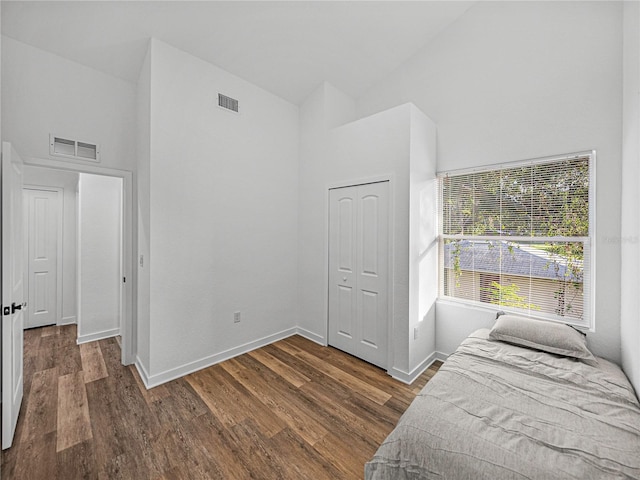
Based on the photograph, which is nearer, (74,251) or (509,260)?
(509,260)

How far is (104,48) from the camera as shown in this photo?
2.48 meters

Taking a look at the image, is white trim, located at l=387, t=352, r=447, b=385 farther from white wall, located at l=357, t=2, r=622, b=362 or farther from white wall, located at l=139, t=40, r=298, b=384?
white wall, located at l=139, t=40, r=298, b=384

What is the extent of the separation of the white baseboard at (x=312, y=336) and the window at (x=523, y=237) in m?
1.52

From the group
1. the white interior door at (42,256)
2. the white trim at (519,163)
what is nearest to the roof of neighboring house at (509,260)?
the white trim at (519,163)

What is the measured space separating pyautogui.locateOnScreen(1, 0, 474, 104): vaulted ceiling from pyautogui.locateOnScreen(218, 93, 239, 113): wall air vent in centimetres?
31

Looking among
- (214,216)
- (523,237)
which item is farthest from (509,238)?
(214,216)

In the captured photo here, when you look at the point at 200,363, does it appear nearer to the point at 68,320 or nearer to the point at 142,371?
the point at 142,371

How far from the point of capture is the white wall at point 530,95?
6.95 feet

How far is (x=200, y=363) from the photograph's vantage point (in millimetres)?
2789

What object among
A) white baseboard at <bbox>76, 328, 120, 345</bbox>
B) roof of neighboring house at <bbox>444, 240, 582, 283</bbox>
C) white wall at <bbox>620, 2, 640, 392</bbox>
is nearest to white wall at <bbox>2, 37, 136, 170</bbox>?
white baseboard at <bbox>76, 328, 120, 345</bbox>

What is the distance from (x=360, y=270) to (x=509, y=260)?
1.45 metres

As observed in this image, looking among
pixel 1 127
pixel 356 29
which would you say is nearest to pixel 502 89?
pixel 356 29

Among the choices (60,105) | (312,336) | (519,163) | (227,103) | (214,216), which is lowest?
(312,336)

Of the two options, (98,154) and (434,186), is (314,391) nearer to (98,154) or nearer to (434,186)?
(434,186)
